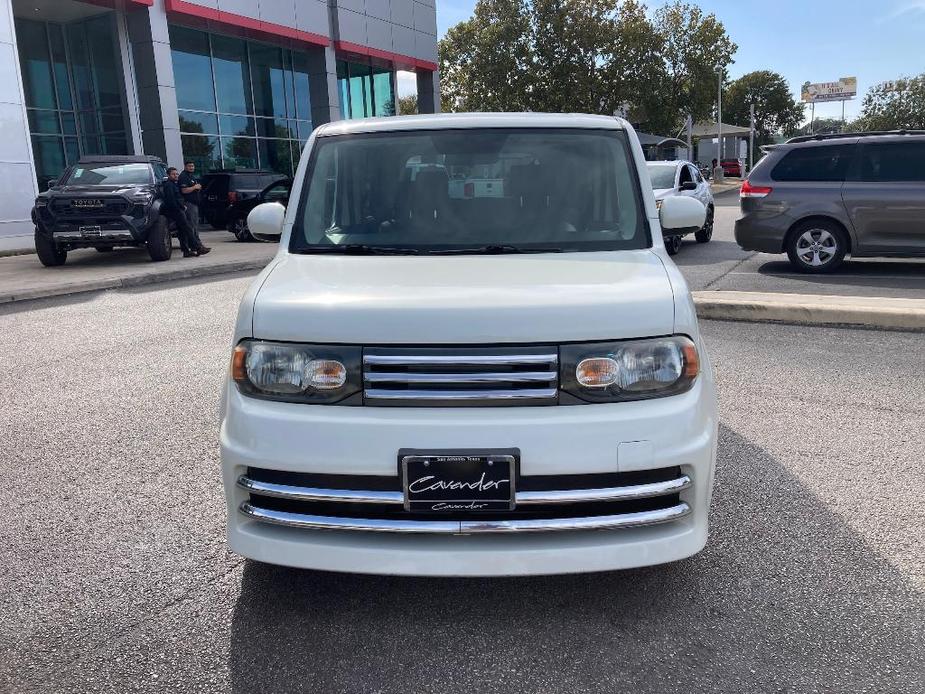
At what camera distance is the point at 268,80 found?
27.7 m

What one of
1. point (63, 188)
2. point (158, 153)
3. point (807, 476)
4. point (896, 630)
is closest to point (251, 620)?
point (896, 630)

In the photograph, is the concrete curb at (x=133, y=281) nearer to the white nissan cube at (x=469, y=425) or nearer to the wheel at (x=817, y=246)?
the wheel at (x=817, y=246)

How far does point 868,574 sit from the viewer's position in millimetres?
3143

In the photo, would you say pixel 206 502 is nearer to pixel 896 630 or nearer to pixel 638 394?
pixel 638 394

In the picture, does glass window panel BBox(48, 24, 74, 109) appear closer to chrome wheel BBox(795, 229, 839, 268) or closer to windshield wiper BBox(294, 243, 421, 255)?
chrome wheel BBox(795, 229, 839, 268)

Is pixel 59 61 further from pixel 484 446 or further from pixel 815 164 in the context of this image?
pixel 484 446

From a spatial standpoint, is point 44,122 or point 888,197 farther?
point 44,122

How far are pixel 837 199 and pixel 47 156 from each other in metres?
22.4

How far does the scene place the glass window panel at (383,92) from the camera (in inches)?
1318

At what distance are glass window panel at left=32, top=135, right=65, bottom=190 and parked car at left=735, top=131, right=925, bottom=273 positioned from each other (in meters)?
20.3

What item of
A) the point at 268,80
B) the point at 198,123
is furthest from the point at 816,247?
the point at 268,80

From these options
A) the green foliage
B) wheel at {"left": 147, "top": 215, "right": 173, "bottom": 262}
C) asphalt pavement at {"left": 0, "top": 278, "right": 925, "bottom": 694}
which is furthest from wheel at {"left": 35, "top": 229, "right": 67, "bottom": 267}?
the green foliage

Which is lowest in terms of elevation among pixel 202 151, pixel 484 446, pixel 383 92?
pixel 484 446

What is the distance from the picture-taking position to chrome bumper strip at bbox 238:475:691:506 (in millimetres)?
2613
